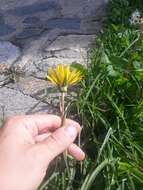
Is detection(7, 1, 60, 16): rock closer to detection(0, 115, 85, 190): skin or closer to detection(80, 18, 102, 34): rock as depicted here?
detection(80, 18, 102, 34): rock

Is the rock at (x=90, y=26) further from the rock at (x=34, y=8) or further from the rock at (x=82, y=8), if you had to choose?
the rock at (x=34, y=8)

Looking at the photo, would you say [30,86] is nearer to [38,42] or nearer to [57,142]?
[38,42]

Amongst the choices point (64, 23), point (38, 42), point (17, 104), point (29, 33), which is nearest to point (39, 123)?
point (17, 104)

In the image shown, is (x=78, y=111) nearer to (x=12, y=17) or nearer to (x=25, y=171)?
(x=25, y=171)

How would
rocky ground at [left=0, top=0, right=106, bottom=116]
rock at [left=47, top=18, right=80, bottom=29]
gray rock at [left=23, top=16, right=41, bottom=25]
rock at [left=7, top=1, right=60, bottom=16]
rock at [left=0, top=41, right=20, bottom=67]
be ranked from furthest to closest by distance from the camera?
1. rock at [left=7, top=1, right=60, bottom=16]
2. gray rock at [left=23, top=16, right=41, bottom=25]
3. rock at [left=47, top=18, right=80, bottom=29]
4. rock at [left=0, top=41, right=20, bottom=67]
5. rocky ground at [left=0, top=0, right=106, bottom=116]

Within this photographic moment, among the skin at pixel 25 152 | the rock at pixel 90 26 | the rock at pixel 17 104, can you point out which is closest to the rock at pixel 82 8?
the rock at pixel 90 26

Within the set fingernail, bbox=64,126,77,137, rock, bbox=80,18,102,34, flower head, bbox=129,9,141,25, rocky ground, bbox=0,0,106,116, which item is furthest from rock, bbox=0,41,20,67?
fingernail, bbox=64,126,77,137

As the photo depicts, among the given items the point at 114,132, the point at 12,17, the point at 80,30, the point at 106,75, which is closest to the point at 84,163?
the point at 114,132
